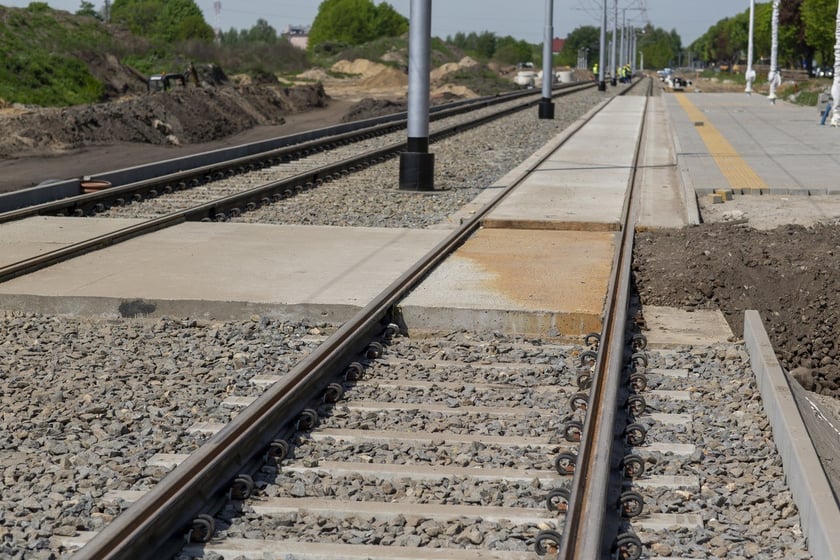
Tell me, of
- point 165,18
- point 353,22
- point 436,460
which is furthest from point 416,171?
point 353,22

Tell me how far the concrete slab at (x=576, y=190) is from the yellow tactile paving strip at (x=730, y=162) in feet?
5.40

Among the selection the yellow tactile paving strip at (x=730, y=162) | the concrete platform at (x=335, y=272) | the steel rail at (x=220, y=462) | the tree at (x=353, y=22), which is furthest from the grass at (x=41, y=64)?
the tree at (x=353, y=22)

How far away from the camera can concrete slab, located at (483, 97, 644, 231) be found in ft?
44.0

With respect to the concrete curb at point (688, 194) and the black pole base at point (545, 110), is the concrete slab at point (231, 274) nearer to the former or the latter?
the concrete curb at point (688, 194)

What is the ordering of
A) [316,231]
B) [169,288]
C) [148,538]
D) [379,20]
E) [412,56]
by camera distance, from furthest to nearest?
[379,20]
[412,56]
[316,231]
[169,288]
[148,538]

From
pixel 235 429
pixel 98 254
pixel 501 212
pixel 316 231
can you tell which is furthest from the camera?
pixel 501 212

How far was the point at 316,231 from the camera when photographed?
12.8 meters

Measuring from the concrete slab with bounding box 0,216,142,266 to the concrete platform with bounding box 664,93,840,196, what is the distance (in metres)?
8.47

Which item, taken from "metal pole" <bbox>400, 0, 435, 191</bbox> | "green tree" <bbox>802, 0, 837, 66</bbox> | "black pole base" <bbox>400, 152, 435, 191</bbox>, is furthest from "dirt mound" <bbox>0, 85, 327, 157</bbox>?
"green tree" <bbox>802, 0, 837, 66</bbox>

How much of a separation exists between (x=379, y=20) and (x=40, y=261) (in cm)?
17005

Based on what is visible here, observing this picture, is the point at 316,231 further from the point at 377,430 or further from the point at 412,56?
the point at 377,430

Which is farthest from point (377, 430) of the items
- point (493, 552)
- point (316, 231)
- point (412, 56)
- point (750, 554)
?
point (412, 56)

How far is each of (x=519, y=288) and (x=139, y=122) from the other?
22644 millimetres

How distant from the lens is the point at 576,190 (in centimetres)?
1708
